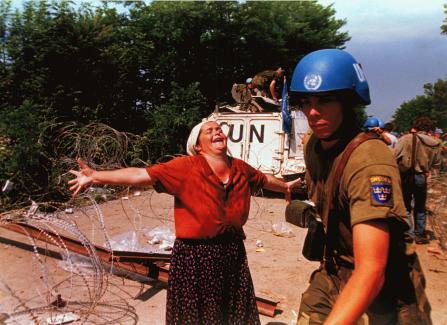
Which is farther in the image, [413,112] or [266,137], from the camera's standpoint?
[413,112]

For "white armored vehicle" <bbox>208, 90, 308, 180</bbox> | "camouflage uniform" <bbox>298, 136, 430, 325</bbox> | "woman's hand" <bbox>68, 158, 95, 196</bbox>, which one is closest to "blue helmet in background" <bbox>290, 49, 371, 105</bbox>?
"camouflage uniform" <bbox>298, 136, 430, 325</bbox>

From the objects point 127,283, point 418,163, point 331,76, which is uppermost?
point 331,76

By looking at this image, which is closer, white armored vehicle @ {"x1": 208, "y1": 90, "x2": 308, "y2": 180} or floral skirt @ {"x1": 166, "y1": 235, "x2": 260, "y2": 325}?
floral skirt @ {"x1": 166, "y1": 235, "x2": 260, "y2": 325}

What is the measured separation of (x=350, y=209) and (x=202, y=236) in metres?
1.58

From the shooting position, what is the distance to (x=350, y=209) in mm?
1474

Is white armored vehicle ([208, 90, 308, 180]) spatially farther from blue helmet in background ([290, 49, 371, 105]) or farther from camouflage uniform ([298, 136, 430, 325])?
blue helmet in background ([290, 49, 371, 105])

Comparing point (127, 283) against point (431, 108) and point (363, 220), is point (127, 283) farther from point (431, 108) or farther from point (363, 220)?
point (431, 108)

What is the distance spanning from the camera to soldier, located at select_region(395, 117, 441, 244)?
643cm

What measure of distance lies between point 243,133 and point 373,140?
33.1ft

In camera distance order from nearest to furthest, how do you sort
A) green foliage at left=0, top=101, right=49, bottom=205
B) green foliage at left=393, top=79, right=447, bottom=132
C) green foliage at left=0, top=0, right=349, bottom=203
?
green foliage at left=0, top=101, right=49, bottom=205 < green foliage at left=0, top=0, right=349, bottom=203 < green foliage at left=393, top=79, right=447, bottom=132

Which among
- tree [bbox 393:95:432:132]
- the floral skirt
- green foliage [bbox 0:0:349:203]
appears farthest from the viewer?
tree [bbox 393:95:432:132]

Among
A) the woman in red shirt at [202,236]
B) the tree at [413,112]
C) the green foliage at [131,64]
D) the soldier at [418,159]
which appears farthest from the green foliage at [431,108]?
the woman in red shirt at [202,236]

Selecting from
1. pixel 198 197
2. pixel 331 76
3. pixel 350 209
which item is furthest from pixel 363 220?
pixel 198 197

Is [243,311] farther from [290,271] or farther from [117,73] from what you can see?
[117,73]
